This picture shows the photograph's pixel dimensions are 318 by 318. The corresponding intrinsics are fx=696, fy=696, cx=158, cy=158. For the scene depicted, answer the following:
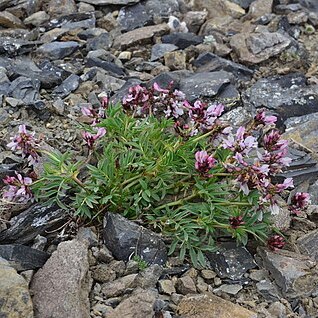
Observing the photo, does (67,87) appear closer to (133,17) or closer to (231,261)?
(133,17)

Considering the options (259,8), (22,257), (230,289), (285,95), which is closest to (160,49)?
(285,95)

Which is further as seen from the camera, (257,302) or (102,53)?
(102,53)

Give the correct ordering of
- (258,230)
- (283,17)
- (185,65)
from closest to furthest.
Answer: (258,230)
(185,65)
(283,17)

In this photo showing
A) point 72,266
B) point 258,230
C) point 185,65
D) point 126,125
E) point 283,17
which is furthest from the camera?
point 283,17

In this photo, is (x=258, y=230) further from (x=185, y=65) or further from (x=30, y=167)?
(x=185, y=65)

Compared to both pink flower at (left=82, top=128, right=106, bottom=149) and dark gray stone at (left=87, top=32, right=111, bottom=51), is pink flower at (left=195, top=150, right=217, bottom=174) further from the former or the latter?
dark gray stone at (left=87, top=32, right=111, bottom=51)

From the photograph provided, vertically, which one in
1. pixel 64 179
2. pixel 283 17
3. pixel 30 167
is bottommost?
pixel 283 17

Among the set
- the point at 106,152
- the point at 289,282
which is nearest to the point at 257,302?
the point at 289,282
